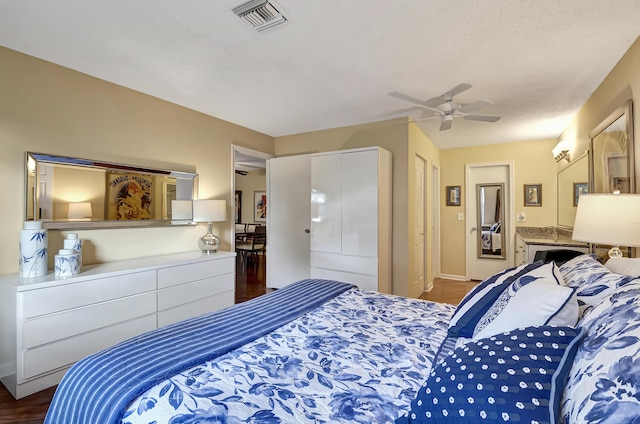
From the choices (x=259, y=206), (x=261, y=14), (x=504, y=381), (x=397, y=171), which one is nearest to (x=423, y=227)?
(x=397, y=171)

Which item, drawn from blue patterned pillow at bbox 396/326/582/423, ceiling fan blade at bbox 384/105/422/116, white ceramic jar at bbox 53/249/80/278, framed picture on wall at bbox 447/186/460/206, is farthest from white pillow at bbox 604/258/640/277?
framed picture on wall at bbox 447/186/460/206

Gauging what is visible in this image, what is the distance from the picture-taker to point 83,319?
7.00ft

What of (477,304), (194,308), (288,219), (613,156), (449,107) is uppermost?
(449,107)

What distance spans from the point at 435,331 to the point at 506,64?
2204mm

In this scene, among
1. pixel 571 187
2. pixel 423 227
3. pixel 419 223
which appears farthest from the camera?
pixel 423 227

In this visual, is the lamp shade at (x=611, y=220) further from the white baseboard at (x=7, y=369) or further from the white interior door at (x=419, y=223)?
the white baseboard at (x=7, y=369)

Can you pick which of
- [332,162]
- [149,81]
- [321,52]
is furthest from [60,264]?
[332,162]

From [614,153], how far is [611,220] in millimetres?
1031

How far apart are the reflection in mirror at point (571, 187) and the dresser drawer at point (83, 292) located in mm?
4366

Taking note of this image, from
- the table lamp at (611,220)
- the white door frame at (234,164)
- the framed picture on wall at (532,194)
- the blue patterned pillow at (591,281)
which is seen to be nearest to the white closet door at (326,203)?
the white door frame at (234,164)

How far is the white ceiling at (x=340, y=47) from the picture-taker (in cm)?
176

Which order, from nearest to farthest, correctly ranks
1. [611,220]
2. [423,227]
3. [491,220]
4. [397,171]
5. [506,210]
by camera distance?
1. [611,220]
2. [397,171]
3. [423,227]
4. [506,210]
5. [491,220]

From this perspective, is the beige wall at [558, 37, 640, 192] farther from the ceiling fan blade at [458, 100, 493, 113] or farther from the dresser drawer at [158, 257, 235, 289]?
the dresser drawer at [158, 257, 235, 289]

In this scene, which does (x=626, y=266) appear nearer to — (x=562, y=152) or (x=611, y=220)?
(x=611, y=220)
